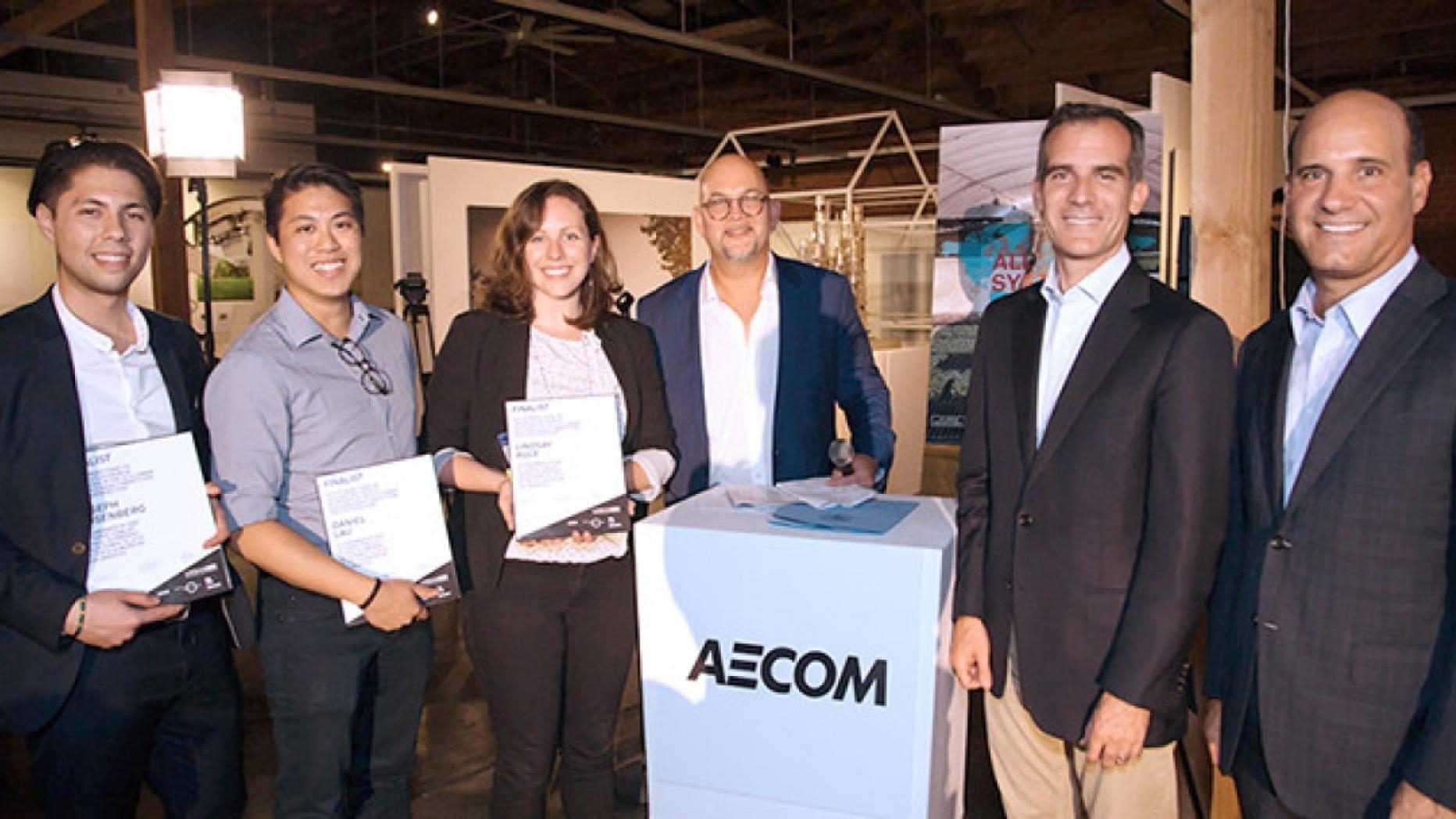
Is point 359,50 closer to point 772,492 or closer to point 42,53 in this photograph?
point 42,53

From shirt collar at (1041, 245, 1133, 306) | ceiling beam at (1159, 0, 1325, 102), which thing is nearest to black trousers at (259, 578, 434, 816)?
shirt collar at (1041, 245, 1133, 306)

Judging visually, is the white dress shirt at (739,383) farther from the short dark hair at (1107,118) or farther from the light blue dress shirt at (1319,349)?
the light blue dress shirt at (1319,349)

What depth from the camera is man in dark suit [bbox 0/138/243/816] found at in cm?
166

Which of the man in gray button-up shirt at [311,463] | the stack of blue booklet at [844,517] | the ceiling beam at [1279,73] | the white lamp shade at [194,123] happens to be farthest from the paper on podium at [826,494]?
the white lamp shade at [194,123]

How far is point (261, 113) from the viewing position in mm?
12445

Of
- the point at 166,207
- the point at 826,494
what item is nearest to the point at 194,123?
the point at 166,207

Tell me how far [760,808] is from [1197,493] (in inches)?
34.4

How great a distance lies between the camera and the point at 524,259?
218 cm

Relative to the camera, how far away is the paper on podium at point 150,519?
5.55ft

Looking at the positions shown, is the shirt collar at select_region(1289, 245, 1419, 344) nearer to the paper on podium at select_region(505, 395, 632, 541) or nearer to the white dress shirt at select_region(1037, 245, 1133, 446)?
the white dress shirt at select_region(1037, 245, 1133, 446)

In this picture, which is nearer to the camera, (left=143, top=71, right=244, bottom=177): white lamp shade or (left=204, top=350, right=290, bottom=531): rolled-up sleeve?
(left=204, top=350, right=290, bottom=531): rolled-up sleeve

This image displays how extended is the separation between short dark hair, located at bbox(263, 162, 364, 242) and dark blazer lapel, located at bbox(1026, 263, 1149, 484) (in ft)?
4.57

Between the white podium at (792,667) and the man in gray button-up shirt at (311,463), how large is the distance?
22.3 inches

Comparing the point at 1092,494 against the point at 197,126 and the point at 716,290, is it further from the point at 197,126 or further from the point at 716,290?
the point at 197,126
